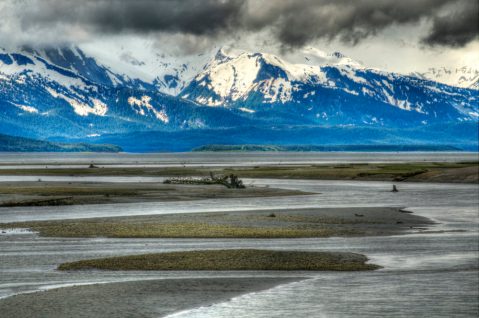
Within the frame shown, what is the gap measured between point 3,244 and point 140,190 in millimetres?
55207

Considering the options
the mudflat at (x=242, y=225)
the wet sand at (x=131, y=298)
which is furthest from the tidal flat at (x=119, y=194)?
the wet sand at (x=131, y=298)

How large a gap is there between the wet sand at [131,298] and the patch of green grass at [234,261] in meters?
3.19

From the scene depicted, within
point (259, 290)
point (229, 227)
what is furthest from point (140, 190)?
point (259, 290)

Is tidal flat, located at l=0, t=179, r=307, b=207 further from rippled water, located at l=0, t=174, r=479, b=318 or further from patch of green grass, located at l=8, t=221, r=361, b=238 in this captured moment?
patch of green grass, located at l=8, t=221, r=361, b=238

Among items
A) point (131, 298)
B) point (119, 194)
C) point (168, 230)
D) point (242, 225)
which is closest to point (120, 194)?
point (119, 194)

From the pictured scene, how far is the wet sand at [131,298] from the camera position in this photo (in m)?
28.5

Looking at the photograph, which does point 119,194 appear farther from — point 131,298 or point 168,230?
point 131,298

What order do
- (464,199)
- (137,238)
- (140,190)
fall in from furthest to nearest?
(140,190) < (464,199) < (137,238)

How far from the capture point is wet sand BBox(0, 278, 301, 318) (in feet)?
93.5

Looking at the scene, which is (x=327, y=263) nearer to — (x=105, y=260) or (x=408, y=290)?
(x=408, y=290)

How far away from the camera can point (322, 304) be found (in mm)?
30375

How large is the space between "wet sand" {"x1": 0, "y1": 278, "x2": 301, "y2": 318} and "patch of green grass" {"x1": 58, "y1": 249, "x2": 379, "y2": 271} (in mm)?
3192

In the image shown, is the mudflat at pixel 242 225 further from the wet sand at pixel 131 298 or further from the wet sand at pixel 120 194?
the wet sand at pixel 120 194

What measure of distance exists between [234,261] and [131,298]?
10.0 m
